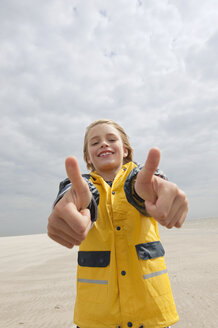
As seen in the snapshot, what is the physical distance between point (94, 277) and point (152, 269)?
345 millimetres

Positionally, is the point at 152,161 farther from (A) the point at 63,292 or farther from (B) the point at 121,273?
(A) the point at 63,292

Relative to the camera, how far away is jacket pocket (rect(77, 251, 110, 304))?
4.40 feet

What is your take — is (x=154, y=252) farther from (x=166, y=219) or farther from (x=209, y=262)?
(x=209, y=262)

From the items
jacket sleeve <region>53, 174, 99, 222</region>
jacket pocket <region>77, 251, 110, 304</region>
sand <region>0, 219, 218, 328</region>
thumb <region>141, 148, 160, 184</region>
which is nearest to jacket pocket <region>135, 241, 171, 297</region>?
jacket pocket <region>77, 251, 110, 304</region>

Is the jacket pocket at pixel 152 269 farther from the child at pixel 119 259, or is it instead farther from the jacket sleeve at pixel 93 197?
the jacket sleeve at pixel 93 197

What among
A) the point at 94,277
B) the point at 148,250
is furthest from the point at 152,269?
the point at 94,277

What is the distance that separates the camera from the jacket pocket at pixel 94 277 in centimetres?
134

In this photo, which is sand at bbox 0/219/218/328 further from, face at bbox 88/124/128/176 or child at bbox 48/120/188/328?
face at bbox 88/124/128/176

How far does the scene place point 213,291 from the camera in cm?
306

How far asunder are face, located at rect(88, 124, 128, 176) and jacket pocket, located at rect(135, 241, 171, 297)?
23.8 inches

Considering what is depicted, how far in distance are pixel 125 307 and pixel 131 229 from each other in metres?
0.42

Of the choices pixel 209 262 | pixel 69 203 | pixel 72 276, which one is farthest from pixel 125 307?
pixel 209 262

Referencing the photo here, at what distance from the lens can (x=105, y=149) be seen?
5.58 ft

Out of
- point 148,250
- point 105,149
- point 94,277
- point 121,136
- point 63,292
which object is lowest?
point 63,292
